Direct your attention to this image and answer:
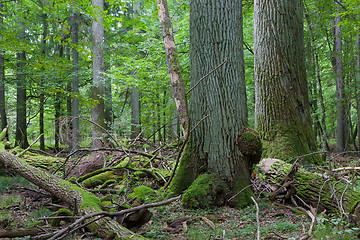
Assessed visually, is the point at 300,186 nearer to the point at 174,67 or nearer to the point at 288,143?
the point at 288,143

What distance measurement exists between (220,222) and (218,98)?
188 centimetres

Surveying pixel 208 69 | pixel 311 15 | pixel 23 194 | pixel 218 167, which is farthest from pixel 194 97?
pixel 311 15

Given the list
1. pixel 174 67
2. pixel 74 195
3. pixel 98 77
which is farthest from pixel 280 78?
pixel 98 77

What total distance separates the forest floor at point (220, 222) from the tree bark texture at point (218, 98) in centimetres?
44

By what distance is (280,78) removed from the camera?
5.47 meters

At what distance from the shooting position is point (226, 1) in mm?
4156

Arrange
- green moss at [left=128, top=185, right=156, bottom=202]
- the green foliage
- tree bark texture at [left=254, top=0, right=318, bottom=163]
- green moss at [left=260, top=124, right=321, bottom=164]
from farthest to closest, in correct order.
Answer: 1. the green foliage
2. tree bark texture at [left=254, top=0, right=318, bottom=163]
3. green moss at [left=260, top=124, right=321, bottom=164]
4. green moss at [left=128, top=185, right=156, bottom=202]

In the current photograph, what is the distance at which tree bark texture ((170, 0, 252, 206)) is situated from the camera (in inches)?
160

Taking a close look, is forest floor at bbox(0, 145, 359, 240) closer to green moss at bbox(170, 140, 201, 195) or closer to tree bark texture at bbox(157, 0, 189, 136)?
green moss at bbox(170, 140, 201, 195)

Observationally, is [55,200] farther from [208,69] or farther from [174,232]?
[208,69]

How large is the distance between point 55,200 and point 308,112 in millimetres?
5517

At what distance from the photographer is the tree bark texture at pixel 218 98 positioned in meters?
4.05

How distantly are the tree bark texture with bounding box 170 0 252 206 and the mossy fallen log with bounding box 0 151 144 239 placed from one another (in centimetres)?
142

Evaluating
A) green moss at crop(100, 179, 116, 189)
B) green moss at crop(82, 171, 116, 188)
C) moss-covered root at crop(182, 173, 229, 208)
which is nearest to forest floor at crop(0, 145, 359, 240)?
moss-covered root at crop(182, 173, 229, 208)
